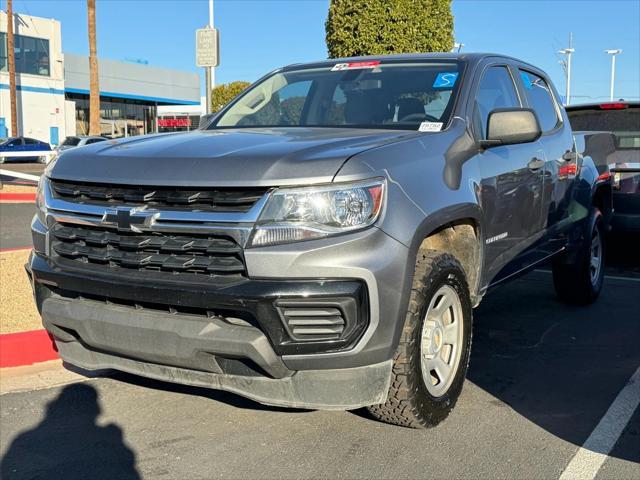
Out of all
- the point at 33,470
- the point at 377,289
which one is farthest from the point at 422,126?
the point at 33,470

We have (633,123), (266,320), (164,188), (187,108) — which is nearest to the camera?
(266,320)

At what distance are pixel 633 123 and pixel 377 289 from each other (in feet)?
21.1

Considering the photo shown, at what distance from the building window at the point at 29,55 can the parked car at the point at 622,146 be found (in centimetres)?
4077

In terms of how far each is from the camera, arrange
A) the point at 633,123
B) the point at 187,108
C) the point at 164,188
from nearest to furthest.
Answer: the point at 164,188
the point at 633,123
the point at 187,108

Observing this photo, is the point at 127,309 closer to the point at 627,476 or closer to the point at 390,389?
the point at 390,389

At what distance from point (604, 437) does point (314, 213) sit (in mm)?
1941

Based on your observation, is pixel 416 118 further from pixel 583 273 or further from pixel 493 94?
pixel 583 273

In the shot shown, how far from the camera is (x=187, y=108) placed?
5303 cm

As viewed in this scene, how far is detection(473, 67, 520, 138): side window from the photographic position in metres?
4.30

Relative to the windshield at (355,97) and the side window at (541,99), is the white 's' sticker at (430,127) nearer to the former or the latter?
the windshield at (355,97)

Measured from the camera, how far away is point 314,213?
301 centimetres

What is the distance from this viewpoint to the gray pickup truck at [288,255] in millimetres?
2963

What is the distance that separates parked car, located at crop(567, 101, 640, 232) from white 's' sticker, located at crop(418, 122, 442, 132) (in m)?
4.28

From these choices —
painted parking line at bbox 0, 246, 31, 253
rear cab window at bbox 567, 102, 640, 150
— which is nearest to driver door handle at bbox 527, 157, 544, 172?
rear cab window at bbox 567, 102, 640, 150
